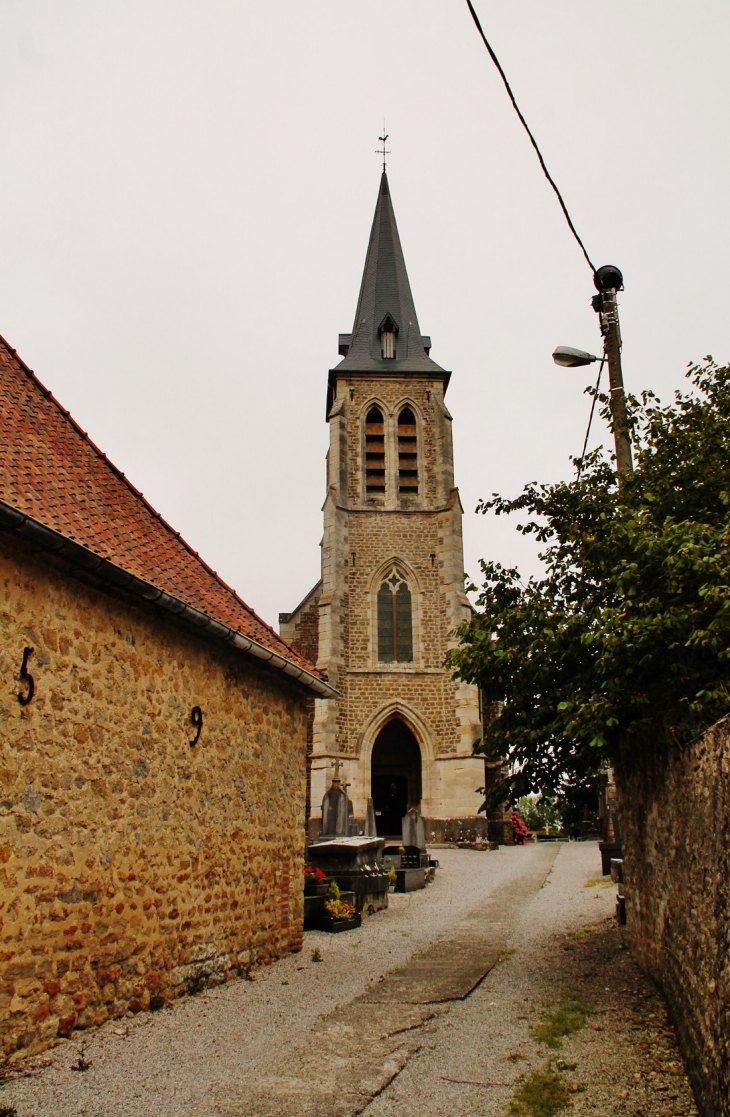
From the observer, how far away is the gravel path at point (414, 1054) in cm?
450

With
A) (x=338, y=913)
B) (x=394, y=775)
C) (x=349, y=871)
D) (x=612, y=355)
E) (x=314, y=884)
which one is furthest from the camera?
(x=394, y=775)

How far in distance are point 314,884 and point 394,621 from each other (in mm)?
15592

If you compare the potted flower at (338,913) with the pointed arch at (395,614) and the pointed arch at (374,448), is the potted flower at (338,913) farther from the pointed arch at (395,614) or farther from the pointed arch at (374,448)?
the pointed arch at (374,448)

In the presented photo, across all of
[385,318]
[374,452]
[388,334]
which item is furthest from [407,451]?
[385,318]

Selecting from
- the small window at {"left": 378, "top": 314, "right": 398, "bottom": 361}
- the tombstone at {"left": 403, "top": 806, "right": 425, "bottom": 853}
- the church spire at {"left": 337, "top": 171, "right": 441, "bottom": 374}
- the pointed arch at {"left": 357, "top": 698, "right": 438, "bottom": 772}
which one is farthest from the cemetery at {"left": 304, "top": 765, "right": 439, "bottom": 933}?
the small window at {"left": 378, "top": 314, "right": 398, "bottom": 361}

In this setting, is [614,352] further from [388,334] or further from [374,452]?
[388,334]

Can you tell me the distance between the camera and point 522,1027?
235 inches

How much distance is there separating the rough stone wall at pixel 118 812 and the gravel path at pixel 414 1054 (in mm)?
330

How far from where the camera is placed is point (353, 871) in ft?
40.1

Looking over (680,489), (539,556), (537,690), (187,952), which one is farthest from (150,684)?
(680,489)

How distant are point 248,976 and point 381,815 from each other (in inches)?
803

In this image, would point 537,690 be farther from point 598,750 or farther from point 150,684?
point 150,684

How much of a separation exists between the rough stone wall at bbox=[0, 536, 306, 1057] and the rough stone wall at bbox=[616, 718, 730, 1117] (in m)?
3.62

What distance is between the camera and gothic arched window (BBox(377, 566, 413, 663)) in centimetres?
2612
